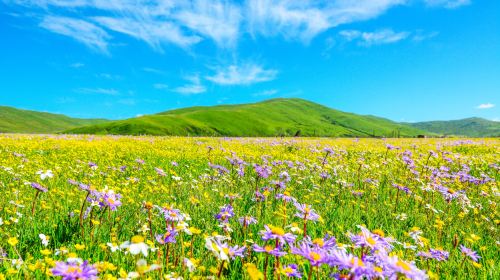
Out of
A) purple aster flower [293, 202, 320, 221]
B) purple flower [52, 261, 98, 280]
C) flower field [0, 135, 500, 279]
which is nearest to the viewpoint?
purple flower [52, 261, 98, 280]

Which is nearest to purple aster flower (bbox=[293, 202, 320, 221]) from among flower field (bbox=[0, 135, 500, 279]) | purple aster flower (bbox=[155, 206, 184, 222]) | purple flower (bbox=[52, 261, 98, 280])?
flower field (bbox=[0, 135, 500, 279])

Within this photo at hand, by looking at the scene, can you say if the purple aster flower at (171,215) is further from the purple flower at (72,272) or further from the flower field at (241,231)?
the purple flower at (72,272)

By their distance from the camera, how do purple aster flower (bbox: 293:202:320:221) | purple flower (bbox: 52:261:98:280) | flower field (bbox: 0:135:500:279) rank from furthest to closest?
purple aster flower (bbox: 293:202:320:221) → flower field (bbox: 0:135:500:279) → purple flower (bbox: 52:261:98:280)

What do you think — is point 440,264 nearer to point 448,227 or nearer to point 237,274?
point 448,227

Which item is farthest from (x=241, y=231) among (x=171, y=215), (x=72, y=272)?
(x=72, y=272)

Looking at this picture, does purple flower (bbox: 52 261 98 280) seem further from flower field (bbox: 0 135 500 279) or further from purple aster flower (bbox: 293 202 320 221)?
purple aster flower (bbox: 293 202 320 221)

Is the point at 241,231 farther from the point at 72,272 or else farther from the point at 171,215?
the point at 72,272

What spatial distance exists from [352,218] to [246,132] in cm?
18877

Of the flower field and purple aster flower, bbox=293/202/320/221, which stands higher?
purple aster flower, bbox=293/202/320/221

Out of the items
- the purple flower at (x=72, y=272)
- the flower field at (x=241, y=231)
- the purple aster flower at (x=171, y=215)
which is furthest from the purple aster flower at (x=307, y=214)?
the purple flower at (x=72, y=272)

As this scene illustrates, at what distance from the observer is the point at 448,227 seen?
550cm

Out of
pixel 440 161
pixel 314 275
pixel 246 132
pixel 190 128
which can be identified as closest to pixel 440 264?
pixel 314 275

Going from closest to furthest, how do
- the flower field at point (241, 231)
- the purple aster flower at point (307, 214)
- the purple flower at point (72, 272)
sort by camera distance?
1. the purple flower at point (72, 272)
2. the flower field at point (241, 231)
3. the purple aster flower at point (307, 214)

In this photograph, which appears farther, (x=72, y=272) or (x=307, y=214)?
(x=307, y=214)
